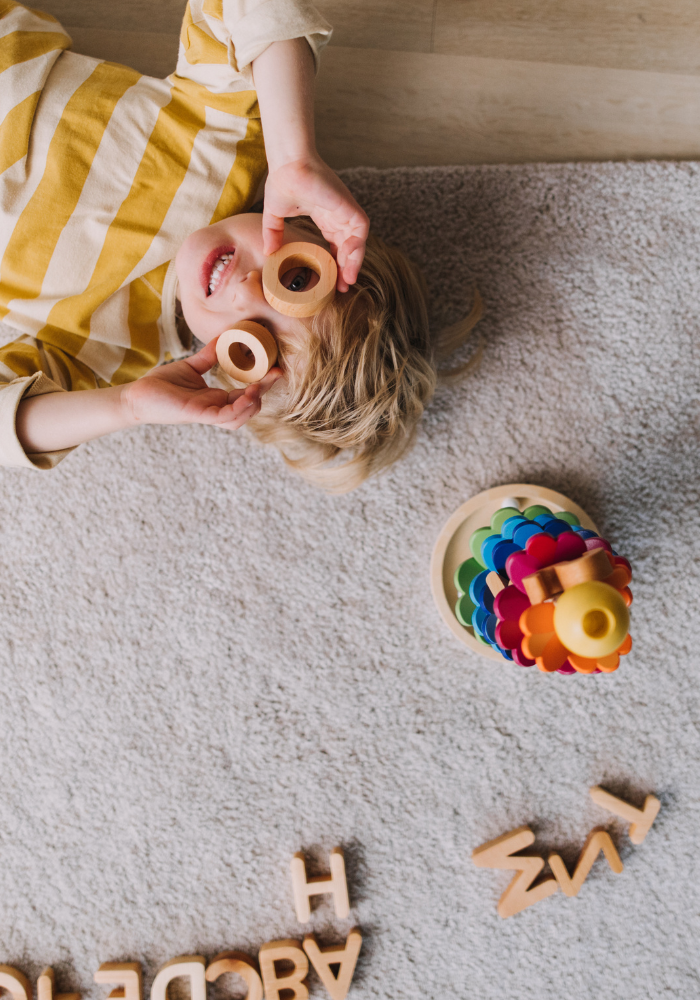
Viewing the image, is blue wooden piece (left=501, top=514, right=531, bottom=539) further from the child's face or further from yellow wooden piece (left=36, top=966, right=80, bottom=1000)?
yellow wooden piece (left=36, top=966, right=80, bottom=1000)

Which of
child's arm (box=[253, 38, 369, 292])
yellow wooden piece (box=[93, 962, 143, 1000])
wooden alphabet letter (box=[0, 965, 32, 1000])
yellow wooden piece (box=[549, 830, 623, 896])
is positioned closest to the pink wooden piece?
child's arm (box=[253, 38, 369, 292])

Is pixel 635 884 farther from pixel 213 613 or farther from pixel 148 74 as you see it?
pixel 148 74

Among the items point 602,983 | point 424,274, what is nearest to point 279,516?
point 424,274

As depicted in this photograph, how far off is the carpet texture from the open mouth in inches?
9.5

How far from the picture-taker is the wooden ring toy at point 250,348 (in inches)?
22.3

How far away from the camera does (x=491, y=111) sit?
829 mm

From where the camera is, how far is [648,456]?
0.83 m

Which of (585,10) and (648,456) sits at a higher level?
(585,10)

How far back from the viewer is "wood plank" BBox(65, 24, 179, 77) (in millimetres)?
813

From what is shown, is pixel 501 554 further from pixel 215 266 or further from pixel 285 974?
pixel 285 974

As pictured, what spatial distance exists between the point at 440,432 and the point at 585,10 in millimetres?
585

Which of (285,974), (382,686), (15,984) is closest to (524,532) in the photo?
(382,686)

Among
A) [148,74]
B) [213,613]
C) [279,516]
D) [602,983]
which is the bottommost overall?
[602,983]

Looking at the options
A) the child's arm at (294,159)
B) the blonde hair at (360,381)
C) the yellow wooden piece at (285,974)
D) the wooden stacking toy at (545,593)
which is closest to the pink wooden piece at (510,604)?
the wooden stacking toy at (545,593)
